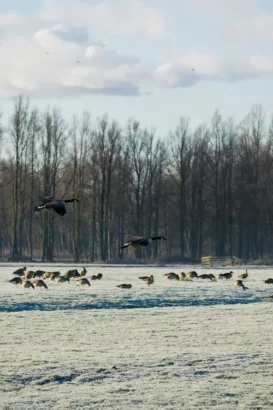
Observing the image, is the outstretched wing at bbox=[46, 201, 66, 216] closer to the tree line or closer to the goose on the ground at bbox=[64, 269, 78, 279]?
the goose on the ground at bbox=[64, 269, 78, 279]

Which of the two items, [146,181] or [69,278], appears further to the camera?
[146,181]

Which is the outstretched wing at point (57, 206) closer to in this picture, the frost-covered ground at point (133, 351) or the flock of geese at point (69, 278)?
the frost-covered ground at point (133, 351)

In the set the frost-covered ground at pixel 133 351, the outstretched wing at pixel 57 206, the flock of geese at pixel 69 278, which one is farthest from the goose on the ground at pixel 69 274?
the outstretched wing at pixel 57 206

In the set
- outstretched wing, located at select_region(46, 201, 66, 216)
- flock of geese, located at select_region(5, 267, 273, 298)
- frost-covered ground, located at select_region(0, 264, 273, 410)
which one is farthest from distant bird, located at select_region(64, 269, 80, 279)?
outstretched wing, located at select_region(46, 201, 66, 216)

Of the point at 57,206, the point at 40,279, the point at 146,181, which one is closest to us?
the point at 57,206

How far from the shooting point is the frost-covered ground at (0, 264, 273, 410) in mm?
16234

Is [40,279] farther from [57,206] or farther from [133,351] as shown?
[57,206]

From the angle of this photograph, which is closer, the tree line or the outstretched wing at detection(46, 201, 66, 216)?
the outstretched wing at detection(46, 201, 66, 216)

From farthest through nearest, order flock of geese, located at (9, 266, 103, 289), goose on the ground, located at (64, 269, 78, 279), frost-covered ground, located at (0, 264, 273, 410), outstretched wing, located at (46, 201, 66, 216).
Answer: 1. goose on the ground, located at (64, 269, 78, 279)
2. flock of geese, located at (9, 266, 103, 289)
3. frost-covered ground, located at (0, 264, 273, 410)
4. outstretched wing, located at (46, 201, 66, 216)

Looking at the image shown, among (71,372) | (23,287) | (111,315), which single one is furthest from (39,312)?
(71,372)

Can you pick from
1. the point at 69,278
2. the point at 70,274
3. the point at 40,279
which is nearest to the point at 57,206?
the point at 40,279

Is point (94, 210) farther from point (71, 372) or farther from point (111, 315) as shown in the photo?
point (71, 372)

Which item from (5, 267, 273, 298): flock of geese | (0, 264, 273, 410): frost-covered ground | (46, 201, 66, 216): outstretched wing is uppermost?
(46, 201, 66, 216): outstretched wing

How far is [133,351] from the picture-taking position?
21.8m
